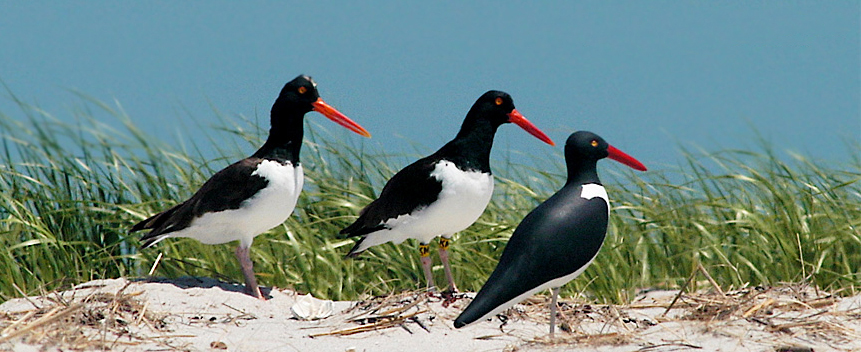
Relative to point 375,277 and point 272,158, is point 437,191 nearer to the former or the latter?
point 272,158

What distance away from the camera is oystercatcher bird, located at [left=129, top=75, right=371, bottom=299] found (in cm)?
573

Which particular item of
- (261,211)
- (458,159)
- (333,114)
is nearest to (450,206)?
(458,159)

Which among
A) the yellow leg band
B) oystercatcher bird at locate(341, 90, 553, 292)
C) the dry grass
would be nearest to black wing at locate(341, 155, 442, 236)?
oystercatcher bird at locate(341, 90, 553, 292)

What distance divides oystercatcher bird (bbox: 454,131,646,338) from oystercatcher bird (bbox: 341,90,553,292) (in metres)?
0.85

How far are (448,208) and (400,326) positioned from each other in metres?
0.76

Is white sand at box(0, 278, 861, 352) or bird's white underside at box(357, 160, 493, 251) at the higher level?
bird's white underside at box(357, 160, 493, 251)

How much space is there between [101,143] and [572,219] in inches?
179

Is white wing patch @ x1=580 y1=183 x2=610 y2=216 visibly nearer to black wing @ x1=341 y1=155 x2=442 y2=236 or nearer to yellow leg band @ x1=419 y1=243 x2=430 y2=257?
black wing @ x1=341 y1=155 x2=442 y2=236

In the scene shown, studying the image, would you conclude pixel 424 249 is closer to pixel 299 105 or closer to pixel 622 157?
pixel 299 105

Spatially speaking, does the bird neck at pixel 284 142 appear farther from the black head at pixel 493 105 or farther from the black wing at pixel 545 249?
the black wing at pixel 545 249

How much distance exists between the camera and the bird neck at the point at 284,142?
230 inches

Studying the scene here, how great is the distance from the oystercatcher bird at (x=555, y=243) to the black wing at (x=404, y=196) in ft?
3.36

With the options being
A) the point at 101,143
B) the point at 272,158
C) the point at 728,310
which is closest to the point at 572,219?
the point at 728,310

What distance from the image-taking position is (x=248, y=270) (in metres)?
6.09
